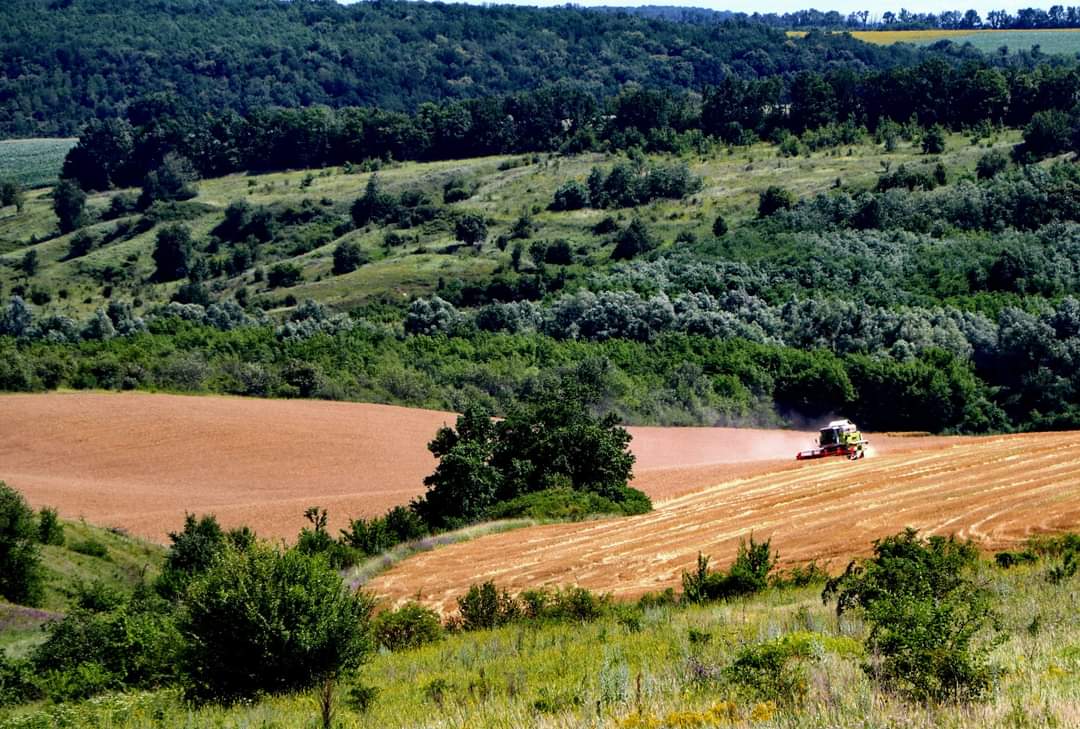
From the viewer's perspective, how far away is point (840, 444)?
4453 cm

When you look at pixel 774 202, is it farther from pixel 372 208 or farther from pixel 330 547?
pixel 330 547

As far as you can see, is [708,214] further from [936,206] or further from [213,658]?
[213,658]

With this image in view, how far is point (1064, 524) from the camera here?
1051 inches

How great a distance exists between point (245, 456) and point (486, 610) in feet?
95.4

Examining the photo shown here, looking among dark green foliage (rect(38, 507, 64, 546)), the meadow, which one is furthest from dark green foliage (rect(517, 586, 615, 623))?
dark green foliage (rect(38, 507, 64, 546))

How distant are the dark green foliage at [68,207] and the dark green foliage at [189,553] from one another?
4081 inches

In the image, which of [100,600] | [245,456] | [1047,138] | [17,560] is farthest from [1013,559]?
[1047,138]

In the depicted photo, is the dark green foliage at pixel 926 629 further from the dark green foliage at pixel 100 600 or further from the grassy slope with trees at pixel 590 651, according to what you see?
the dark green foliage at pixel 100 600

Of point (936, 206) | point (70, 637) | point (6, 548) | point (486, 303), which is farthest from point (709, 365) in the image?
point (70, 637)

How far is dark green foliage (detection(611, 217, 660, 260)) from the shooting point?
9569 cm

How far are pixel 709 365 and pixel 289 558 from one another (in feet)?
164

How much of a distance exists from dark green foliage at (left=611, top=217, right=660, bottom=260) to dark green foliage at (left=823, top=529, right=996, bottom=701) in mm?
77919

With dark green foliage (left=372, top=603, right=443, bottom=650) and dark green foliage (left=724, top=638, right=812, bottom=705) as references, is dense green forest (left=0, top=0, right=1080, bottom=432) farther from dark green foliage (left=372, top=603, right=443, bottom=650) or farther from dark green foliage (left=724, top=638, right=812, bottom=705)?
dark green foliage (left=724, top=638, right=812, bottom=705)

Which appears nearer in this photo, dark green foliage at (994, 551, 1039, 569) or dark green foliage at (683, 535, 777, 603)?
dark green foliage at (994, 551, 1039, 569)
